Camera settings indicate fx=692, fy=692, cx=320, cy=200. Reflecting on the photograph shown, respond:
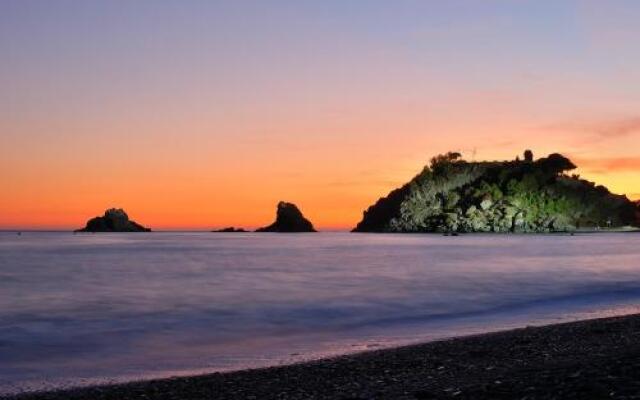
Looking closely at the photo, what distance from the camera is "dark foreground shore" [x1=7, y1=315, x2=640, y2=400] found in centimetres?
905

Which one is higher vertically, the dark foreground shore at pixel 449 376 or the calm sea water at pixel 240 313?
the dark foreground shore at pixel 449 376

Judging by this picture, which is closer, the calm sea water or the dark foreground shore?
the dark foreground shore

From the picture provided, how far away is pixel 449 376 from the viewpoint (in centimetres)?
1151

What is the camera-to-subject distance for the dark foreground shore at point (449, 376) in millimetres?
9055

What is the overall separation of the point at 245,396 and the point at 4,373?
8.21m

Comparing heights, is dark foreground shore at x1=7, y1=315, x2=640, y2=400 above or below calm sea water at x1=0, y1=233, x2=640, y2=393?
above

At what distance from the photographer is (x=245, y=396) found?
10.7 metres

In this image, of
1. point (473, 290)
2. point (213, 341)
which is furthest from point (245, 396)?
point (473, 290)

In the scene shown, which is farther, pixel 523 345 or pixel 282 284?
pixel 282 284

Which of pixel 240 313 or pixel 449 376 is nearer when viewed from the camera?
pixel 449 376

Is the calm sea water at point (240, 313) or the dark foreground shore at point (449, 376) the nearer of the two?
the dark foreground shore at point (449, 376)

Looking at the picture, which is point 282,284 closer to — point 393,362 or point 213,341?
point 213,341

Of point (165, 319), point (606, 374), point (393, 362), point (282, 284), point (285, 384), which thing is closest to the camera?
point (606, 374)

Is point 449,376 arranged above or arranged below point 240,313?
above
